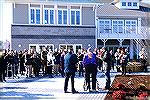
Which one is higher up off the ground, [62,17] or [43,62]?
[62,17]

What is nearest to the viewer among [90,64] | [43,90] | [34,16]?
[90,64]

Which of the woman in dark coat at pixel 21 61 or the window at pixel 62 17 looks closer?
the woman in dark coat at pixel 21 61

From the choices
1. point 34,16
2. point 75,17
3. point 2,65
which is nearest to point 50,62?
point 34,16

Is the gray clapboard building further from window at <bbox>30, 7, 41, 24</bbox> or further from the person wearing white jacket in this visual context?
the person wearing white jacket

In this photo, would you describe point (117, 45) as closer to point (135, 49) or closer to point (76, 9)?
point (135, 49)

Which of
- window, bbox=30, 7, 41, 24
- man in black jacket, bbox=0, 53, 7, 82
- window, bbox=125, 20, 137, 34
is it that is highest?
window, bbox=30, 7, 41, 24

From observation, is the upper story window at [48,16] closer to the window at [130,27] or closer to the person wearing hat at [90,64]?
the window at [130,27]

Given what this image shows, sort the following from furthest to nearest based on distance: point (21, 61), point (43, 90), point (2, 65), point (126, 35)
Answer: point (126, 35) → point (21, 61) → point (2, 65) → point (43, 90)

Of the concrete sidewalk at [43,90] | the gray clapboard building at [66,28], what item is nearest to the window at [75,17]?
the gray clapboard building at [66,28]

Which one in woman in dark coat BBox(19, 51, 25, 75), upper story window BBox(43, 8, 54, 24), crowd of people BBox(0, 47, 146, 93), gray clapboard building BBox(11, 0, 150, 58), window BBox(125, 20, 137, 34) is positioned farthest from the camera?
window BBox(125, 20, 137, 34)

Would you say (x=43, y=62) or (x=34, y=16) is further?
(x=34, y=16)

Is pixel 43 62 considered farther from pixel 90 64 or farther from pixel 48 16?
pixel 90 64

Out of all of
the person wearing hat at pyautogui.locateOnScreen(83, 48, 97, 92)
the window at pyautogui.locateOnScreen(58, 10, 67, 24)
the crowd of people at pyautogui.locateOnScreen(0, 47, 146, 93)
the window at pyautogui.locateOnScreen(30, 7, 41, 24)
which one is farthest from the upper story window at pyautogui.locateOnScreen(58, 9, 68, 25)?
the person wearing hat at pyautogui.locateOnScreen(83, 48, 97, 92)

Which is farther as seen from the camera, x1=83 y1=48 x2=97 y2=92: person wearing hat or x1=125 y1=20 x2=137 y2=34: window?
x1=125 y1=20 x2=137 y2=34: window
